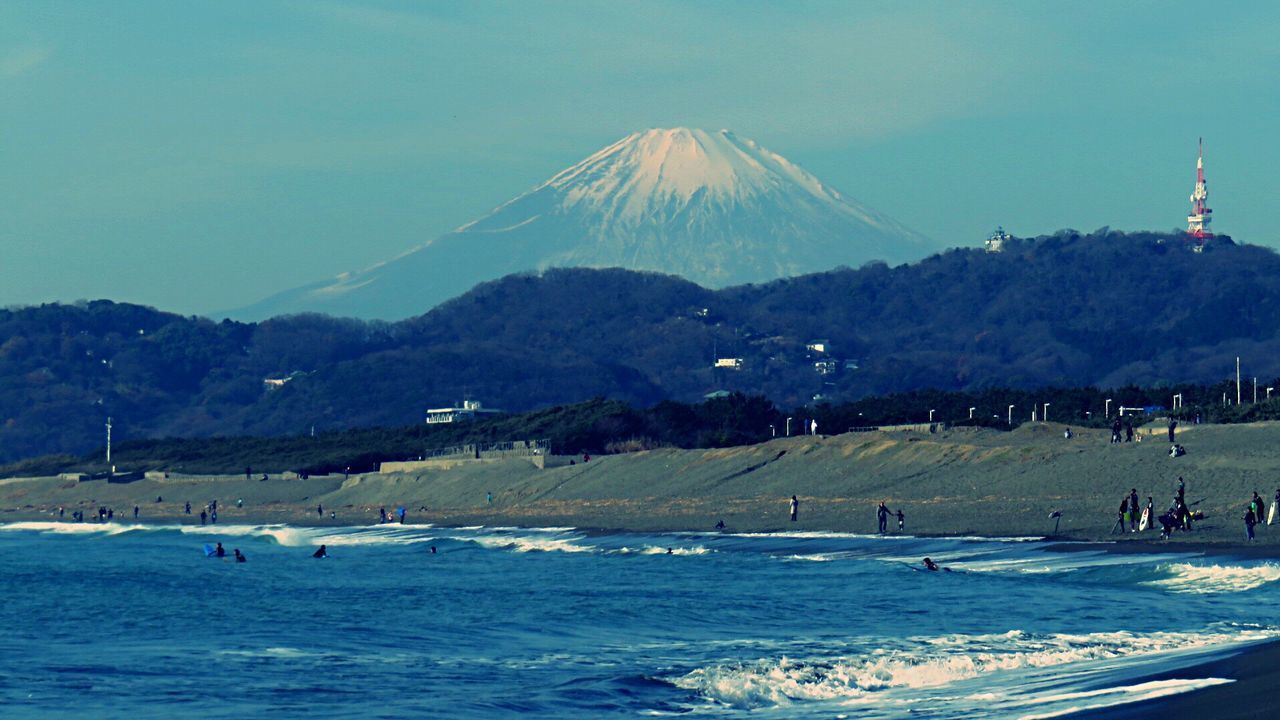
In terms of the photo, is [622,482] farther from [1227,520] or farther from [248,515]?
[1227,520]

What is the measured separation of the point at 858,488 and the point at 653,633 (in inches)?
1230

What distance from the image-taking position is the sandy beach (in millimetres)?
43875

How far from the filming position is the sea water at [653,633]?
2038 centimetres

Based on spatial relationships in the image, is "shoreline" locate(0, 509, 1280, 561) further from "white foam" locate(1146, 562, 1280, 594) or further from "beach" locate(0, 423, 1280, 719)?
"white foam" locate(1146, 562, 1280, 594)

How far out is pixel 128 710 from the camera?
20547 mm

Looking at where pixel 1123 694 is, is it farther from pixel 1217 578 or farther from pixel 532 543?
pixel 532 543

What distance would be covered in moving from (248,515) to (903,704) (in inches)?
2926

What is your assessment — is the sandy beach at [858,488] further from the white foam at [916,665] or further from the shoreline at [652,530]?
the white foam at [916,665]

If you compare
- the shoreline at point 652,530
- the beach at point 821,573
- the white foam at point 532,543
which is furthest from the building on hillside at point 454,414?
the white foam at point 532,543

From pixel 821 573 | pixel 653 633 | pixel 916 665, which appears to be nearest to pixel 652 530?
pixel 821 573

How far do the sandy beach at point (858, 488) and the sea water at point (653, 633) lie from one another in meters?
4.07

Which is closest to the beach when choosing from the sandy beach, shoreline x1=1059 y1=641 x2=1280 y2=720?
shoreline x1=1059 y1=641 x2=1280 y2=720

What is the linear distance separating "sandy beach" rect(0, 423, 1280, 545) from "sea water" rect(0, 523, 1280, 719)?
13.4ft

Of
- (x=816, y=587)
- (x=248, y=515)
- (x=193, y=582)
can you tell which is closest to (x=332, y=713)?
(x=816, y=587)
